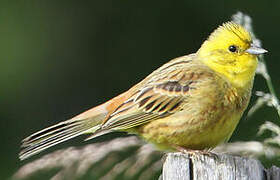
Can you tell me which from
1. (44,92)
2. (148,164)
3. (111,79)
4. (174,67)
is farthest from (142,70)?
(148,164)

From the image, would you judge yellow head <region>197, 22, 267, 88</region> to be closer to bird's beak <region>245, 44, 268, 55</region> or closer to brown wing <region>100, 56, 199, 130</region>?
bird's beak <region>245, 44, 268, 55</region>

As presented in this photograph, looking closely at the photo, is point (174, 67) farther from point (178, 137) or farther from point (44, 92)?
point (44, 92)

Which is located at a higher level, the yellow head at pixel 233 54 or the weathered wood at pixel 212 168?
the yellow head at pixel 233 54

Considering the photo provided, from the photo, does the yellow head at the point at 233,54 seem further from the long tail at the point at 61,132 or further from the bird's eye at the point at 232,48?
the long tail at the point at 61,132

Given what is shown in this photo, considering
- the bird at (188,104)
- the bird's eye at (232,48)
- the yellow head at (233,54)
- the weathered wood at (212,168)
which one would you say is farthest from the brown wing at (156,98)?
the weathered wood at (212,168)

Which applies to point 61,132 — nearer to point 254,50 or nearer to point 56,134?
point 56,134

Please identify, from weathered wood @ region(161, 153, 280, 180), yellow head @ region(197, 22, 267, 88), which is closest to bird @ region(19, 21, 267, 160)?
yellow head @ region(197, 22, 267, 88)
